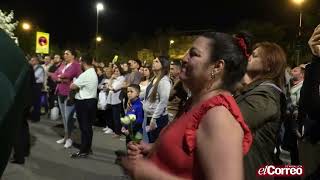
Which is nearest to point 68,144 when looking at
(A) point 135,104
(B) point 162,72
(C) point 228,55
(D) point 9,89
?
(A) point 135,104

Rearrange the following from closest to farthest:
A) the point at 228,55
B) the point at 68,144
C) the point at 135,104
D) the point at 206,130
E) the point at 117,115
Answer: the point at 206,130
the point at 228,55
the point at 135,104
the point at 68,144
the point at 117,115

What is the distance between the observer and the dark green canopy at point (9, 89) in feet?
4.45

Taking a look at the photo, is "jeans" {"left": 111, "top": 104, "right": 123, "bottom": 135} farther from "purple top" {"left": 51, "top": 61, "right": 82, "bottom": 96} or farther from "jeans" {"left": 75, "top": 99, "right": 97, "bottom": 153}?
"jeans" {"left": 75, "top": 99, "right": 97, "bottom": 153}

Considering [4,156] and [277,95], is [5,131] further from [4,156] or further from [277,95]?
[277,95]

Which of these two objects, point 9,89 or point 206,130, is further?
point 206,130

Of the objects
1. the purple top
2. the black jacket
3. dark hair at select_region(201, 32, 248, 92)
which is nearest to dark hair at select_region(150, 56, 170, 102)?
the purple top

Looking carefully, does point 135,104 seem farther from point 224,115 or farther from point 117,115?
point 224,115

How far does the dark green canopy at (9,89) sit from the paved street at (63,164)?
5.76m

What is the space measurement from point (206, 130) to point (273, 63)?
2275 millimetres

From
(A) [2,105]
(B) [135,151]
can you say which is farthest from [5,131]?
(B) [135,151]

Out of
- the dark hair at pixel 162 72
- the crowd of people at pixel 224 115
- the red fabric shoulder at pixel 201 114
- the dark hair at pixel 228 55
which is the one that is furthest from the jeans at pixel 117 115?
the red fabric shoulder at pixel 201 114

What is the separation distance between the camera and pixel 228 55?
224 centimetres

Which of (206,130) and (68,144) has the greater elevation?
(206,130)

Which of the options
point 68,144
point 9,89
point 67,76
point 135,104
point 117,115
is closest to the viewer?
point 9,89
